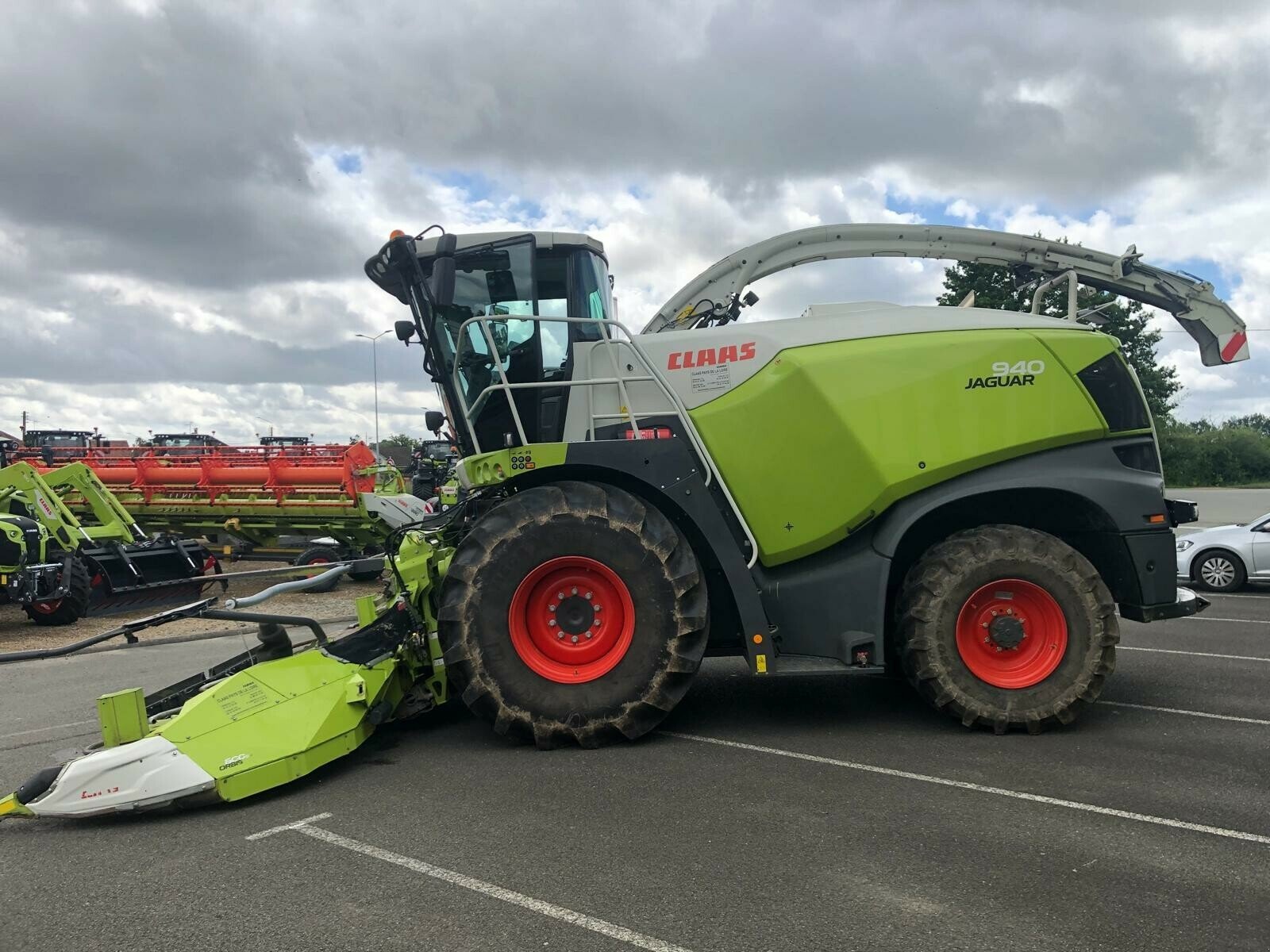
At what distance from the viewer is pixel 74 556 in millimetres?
10070

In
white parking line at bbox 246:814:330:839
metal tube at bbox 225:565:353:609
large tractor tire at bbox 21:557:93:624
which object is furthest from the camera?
large tractor tire at bbox 21:557:93:624

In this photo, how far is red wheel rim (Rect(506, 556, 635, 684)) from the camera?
4.76 m

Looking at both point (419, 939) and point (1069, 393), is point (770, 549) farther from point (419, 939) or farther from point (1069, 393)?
point (419, 939)

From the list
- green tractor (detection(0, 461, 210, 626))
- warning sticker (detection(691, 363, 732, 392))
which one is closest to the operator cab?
warning sticker (detection(691, 363, 732, 392))

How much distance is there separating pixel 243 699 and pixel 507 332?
8.74ft

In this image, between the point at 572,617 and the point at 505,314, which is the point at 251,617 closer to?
the point at 572,617

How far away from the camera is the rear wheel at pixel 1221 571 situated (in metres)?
11.4

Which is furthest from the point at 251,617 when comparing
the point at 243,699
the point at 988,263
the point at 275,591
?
the point at 988,263

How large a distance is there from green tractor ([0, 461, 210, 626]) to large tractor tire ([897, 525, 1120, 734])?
8760 millimetres

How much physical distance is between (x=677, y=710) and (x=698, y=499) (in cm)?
155

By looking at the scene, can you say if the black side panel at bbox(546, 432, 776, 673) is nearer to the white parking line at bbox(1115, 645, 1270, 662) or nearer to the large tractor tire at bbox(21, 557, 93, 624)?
the white parking line at bbox(1115, 645, 1270, 662)

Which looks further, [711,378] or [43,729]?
[43,729]

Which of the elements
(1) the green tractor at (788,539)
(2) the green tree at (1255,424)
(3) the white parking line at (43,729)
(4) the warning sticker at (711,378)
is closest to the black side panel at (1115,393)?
(1) the green tractor at (788,539)

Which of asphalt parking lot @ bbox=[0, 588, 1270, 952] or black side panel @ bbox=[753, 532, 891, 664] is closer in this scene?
asphalt parking lot @ bbox=[0, 588, 1270, 952]
